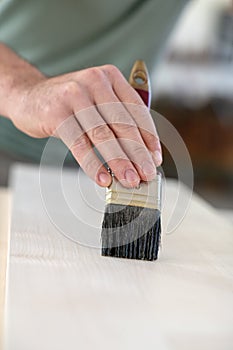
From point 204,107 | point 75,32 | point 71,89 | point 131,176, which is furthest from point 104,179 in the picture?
point 204,107

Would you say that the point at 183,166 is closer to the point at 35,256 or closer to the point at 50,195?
the point at 35,256

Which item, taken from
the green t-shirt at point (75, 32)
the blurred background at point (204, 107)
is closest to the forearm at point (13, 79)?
the green t-shirt at point (75, 32)

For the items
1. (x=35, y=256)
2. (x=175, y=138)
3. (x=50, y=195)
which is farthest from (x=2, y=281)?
(x=50, y=195)

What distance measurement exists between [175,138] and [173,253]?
0.21m

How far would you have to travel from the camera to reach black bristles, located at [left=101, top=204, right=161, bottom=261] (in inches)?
39.6

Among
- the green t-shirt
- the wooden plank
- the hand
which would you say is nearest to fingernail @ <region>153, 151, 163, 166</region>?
the hand

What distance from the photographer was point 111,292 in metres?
0.84

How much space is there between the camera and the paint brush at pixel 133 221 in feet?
3.27

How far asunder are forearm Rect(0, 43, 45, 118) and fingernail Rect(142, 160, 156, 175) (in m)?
0.37

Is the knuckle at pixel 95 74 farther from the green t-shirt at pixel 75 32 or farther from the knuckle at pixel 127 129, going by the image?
the green t-shirt at pixel 75 32

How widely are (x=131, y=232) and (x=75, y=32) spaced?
106cm

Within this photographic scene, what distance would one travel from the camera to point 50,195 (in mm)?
1548

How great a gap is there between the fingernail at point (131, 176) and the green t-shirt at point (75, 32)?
3.17 ft

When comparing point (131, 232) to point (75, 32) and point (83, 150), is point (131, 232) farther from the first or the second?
point (75, 32)
